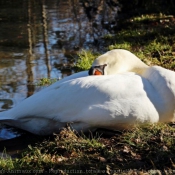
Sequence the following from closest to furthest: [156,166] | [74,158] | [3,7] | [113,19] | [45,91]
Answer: [156,166] → [74,158] → [45,91] → [113,19] → [3,7]

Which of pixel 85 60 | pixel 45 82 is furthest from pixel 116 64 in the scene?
pixel 85 60

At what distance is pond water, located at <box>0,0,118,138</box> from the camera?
7573 mm

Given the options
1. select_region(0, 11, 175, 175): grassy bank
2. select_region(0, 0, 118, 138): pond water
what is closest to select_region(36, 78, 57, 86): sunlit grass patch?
select_region(0, 0, 118, 138): pond water

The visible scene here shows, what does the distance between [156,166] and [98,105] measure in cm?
100

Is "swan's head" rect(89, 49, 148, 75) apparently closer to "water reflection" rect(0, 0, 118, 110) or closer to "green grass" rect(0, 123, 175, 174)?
"green grass" rect(0, 123, 175, 174)

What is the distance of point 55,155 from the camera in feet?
14.6

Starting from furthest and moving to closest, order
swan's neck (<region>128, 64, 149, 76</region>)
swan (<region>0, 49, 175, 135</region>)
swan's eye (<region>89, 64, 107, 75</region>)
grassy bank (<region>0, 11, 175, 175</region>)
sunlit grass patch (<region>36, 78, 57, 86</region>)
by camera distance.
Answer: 1. sunlit grass patch (<region>36, 78, 57, 86</region>)
2. swan's neck (<region>128, 64, 149, 76</region>)
3. swan's eye (<region>89, 64, 107, 75</region>)
4. swan (<region>0, 49, 175, 135</region>)
5. grassy bank (<region>0, 11, 175, 175</region>)

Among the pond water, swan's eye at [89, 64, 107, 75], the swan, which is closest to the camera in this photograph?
the swan

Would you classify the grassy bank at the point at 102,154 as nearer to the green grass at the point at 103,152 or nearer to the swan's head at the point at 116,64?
the green grass at the point at 103,152

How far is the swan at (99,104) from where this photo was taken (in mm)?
4688

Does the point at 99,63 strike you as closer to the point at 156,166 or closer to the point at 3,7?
the point at 156,166

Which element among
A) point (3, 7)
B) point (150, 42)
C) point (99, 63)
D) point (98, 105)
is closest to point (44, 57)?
point (150, 42)

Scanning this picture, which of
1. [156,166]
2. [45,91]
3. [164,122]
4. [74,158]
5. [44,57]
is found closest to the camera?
[156,166]

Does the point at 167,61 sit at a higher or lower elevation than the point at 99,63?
lower
